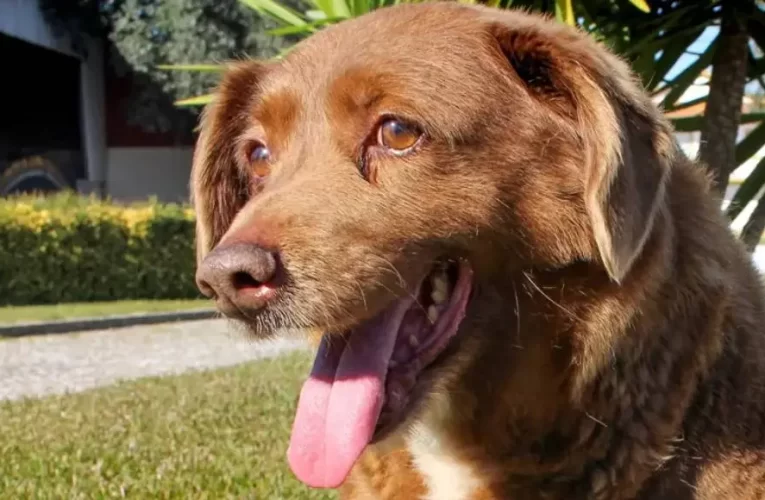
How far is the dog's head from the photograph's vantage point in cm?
246

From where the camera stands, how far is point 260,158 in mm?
3100

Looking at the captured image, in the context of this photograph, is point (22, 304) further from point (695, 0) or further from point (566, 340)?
point (566, 340)

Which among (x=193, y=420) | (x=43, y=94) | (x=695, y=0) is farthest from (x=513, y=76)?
(x=43, y=94)

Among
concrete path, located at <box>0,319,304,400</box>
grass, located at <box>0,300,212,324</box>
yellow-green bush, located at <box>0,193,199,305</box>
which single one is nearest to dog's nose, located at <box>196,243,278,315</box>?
concrete path, located at <box>0,319,304,400</box>

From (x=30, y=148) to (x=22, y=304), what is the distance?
871 centimetres

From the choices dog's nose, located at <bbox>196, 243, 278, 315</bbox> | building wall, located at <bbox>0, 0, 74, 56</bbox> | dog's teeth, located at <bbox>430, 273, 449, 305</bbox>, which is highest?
dog's nose, located at <bbox>196, 243, 278, 315</bbox>

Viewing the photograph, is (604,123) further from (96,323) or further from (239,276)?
(96,323)

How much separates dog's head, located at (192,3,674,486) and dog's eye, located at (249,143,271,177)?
0.24 meters

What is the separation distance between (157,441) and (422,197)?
3740mm

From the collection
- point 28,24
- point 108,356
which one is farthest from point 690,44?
point 28,24

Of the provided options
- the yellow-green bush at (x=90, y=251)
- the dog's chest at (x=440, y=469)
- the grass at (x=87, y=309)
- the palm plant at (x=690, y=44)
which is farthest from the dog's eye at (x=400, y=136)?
the yellow-green bush at (x=90, y=251)

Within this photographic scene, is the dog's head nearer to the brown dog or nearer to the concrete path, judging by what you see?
the brown dog

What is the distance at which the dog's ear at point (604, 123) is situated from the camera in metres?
2.43

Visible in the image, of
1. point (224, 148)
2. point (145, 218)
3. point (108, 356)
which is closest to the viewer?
point (224, 148)
